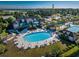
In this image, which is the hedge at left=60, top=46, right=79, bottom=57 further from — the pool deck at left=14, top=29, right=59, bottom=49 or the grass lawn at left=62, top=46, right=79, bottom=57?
the pool deck at left=14, top=29, right=59, bottom=49

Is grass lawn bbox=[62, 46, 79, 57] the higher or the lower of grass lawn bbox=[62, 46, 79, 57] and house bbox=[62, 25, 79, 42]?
the lower

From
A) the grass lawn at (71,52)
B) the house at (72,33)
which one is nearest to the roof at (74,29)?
the house at (72,33)

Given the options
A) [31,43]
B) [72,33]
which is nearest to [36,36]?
[31,43]

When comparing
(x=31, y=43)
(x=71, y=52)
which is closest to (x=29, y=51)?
(x=31, y=43)

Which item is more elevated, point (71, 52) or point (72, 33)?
point (72, 33)

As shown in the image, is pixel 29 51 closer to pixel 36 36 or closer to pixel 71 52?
→ pixel 36 36

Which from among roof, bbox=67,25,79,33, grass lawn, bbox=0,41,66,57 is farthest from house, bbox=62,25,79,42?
grass lawn, bbox=0,41,66,57

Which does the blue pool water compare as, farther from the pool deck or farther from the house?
the house

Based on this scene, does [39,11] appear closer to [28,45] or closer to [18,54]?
[28,45]

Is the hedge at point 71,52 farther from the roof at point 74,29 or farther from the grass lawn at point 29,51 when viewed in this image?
the roof at point 74,29

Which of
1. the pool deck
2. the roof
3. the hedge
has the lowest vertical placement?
the hedge
